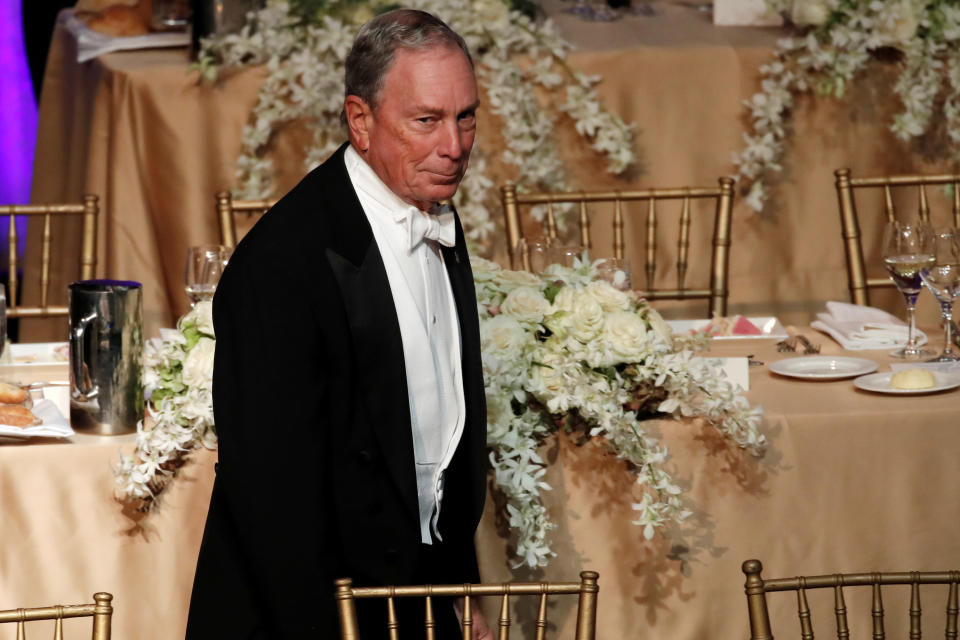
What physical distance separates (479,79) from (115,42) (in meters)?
1.16

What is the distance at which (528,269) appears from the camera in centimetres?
277

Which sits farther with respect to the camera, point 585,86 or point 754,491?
point 585,86

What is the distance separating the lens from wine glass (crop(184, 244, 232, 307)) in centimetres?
256

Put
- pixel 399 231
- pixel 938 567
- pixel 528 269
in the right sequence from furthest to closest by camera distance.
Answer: pixel 528 269 → pixel 938 567 → pixel 399 231

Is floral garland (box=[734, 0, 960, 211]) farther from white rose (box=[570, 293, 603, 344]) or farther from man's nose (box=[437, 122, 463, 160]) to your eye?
man's nose (box=[437, 122, 463, 160])

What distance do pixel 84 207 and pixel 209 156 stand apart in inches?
28.9

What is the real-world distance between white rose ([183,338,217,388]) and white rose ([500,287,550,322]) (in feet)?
1.66

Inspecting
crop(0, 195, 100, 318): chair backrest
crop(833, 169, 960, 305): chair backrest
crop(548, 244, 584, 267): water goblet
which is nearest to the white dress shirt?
crop(548, 244, 584, 267): water goblet

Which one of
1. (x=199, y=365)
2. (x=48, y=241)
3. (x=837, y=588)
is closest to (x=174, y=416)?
(x=199, y=365)

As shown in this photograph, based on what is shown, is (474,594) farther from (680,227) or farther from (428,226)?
(680,227)

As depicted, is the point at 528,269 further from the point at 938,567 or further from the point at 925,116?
the point at 925,116

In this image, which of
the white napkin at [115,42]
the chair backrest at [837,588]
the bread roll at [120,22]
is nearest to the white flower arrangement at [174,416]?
the chair backrest at [837,588]

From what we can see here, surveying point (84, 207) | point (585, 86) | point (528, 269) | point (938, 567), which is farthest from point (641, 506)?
point (585, 86)

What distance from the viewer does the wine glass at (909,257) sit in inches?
100
